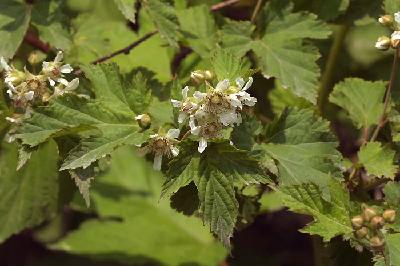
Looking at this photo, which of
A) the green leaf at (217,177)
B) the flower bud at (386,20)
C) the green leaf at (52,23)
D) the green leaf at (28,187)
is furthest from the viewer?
the green leaf at (28,187)

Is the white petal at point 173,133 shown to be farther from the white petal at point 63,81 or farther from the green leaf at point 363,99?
the green leaf at point 363,99

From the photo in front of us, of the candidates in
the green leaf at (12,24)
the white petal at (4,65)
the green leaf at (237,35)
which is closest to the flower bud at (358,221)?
the green leaf at (237,35)

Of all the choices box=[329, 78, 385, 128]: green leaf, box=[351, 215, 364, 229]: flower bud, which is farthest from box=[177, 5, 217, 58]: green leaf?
box=[351, 215, 364, 229]: flower bud

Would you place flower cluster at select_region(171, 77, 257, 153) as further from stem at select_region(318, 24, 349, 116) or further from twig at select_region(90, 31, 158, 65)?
stem at select_region(318, 24, 349, 116)

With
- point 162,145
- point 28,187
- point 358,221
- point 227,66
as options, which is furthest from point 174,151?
point 28,187

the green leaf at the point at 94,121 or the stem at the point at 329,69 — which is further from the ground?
the stem at the point at 329,69

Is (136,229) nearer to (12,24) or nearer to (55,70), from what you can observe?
(12,24)
